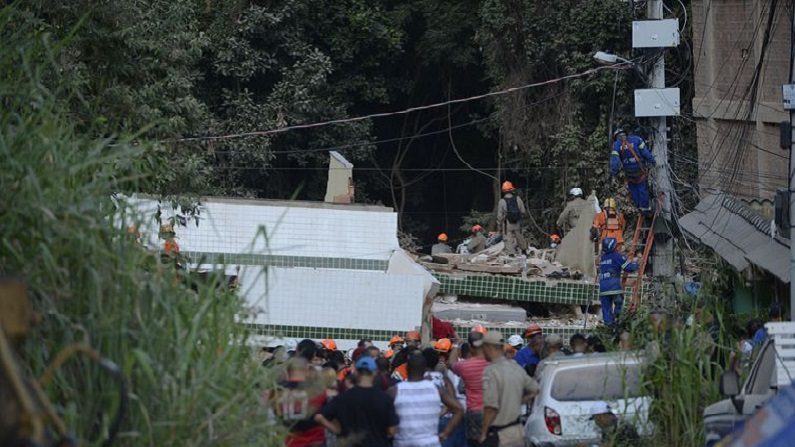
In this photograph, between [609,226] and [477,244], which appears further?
[477,244]

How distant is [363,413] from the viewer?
999cm

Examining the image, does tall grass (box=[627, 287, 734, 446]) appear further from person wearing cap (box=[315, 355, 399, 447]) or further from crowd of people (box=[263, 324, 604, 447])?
person wearing cap (box=[315, 355, 399, 447])

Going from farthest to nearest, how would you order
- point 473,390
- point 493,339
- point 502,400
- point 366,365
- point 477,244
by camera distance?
1. point 477,244
2. point 473,390
3. point 493,339
4. point 502,400
5. point 366,365

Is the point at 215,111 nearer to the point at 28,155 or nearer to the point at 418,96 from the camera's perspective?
the point at 418,96

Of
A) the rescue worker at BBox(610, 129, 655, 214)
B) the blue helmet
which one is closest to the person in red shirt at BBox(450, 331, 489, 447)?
the rescue worker at BBox(610, 129, 655, 214)

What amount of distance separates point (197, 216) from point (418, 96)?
1064 inches

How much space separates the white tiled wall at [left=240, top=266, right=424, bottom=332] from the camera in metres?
21.7

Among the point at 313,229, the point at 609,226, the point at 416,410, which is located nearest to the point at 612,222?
the point at 609,226

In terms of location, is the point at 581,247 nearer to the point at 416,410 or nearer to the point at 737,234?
the point at 737,234

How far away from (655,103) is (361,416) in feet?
37.9

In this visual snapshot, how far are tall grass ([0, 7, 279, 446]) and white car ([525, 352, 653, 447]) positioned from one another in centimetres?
515

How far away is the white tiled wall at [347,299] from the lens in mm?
21688

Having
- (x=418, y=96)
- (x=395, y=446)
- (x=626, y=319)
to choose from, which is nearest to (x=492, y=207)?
(x=418, y=96)

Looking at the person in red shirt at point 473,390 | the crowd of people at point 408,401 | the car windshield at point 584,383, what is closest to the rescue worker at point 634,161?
the crowd of people at point 408,401
